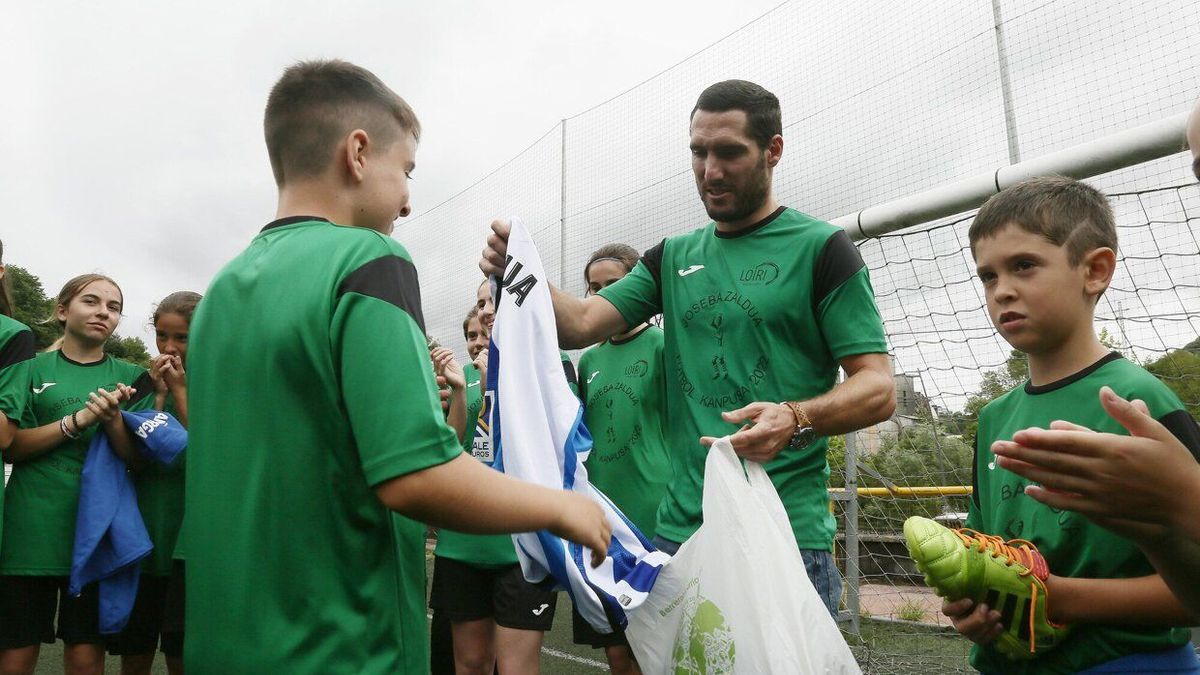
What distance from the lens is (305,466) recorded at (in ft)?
4.49

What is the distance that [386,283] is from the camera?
1.37m

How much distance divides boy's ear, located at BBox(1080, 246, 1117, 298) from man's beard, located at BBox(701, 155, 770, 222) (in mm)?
910

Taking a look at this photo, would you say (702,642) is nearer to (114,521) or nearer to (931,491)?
(114,521)

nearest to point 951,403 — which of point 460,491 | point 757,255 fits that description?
point 757,255

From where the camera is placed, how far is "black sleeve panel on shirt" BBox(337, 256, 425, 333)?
1.35m

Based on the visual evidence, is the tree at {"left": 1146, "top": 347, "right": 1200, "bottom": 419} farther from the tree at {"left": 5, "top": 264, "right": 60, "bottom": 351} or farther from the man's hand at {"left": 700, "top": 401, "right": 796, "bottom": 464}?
the tree at {"left": 5, "top": 264, "right": 60, "bottom": 351}

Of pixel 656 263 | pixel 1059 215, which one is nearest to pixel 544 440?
pixel 656 263

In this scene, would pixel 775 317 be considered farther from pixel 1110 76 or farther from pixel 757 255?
pixel 1110 76

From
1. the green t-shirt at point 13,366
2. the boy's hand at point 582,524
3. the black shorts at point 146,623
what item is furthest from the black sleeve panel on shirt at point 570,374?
the boy's hand at point 582,524

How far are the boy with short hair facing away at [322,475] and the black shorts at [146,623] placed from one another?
2.65m

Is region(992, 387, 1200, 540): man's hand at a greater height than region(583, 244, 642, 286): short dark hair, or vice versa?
region(583, 244, 642, 286): short dark hair

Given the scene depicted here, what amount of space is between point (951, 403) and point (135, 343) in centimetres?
4038

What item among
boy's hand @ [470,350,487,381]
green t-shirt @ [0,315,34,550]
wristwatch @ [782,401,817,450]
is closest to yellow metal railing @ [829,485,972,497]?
boy's hand @ [470,350,487,381]

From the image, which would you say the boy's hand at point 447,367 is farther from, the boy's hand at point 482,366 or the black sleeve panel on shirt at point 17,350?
the black sleeve panel on shirt at point 17,350
